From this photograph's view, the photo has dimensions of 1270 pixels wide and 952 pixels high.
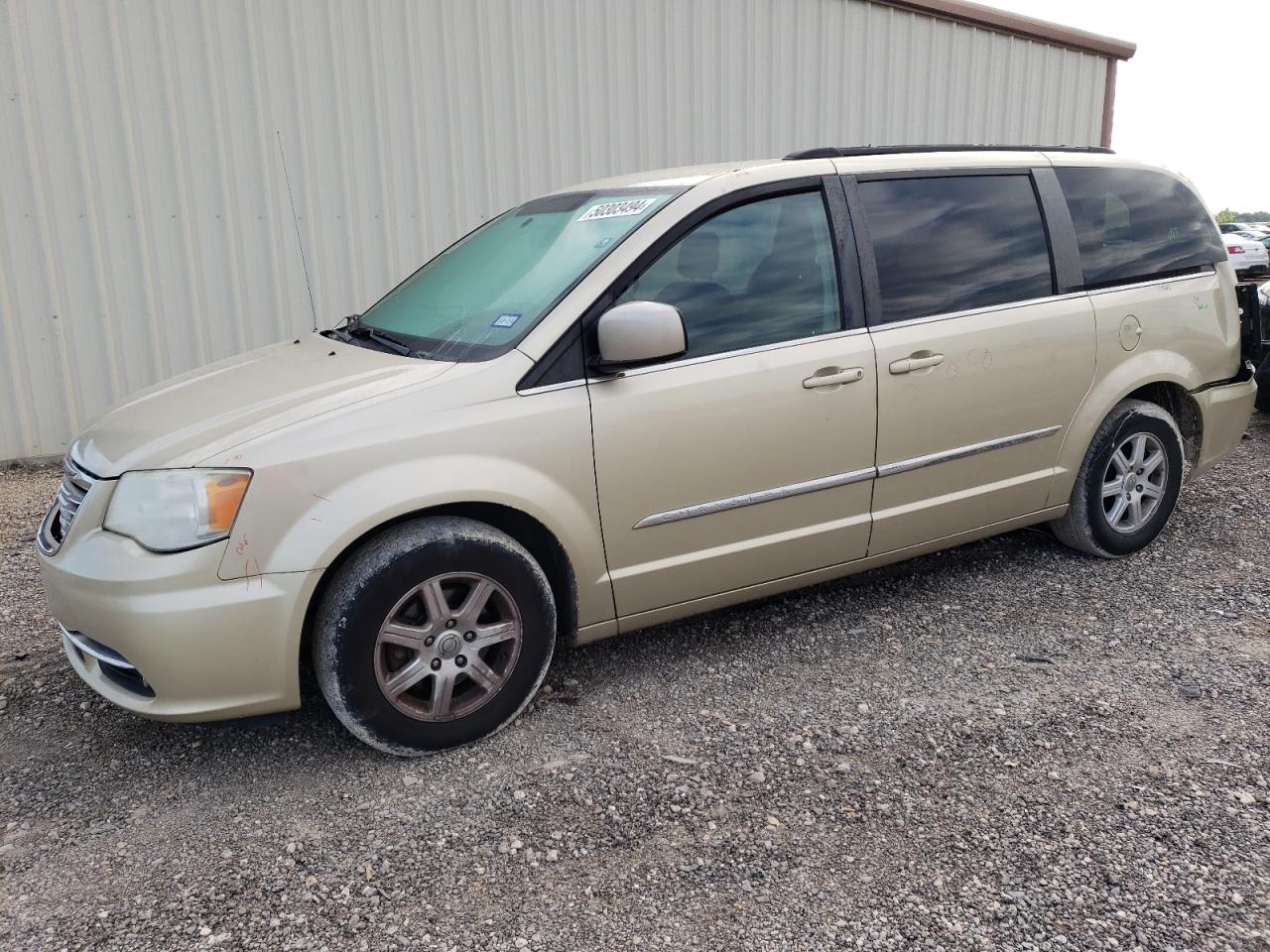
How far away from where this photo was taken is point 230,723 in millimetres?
2852

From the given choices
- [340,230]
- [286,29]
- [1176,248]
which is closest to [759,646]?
[1176,248]

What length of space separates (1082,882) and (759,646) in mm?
1531

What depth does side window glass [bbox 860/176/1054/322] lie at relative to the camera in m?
3.66

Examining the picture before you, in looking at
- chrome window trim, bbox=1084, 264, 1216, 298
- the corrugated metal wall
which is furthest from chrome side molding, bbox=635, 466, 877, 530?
the corrugated metal wall

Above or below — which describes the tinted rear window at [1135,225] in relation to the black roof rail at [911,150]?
below

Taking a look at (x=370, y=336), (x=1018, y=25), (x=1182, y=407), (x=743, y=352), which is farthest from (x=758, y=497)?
(x=1018, y=25)

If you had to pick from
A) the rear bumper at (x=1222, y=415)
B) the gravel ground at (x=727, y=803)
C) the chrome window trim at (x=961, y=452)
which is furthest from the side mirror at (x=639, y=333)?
the rear bumper at (x=1222, y=415)

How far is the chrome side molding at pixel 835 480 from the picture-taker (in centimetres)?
325

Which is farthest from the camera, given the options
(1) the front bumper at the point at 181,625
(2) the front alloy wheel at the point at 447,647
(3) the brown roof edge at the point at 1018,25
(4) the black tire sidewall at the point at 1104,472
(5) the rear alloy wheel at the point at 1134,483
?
(3) the brown roof edge at the point at 1018,25

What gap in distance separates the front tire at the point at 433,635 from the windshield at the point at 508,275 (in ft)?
2.03

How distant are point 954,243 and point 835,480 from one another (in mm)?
1095

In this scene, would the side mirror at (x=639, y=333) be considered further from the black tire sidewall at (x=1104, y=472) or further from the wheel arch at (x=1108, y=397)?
the black tire sidewall at (x=1104, y=472)

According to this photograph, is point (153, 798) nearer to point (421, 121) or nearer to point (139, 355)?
point (139, 355)

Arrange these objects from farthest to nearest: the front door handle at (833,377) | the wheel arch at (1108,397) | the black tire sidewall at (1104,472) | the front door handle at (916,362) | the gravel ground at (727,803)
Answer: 1. the black tire sidewall at (1104,472)
2. the wheel arch at (1108,397)
3. the front door handle at (916,362)
4. the front door handle at (833,377)
5. the gravel ground at (727,803)
